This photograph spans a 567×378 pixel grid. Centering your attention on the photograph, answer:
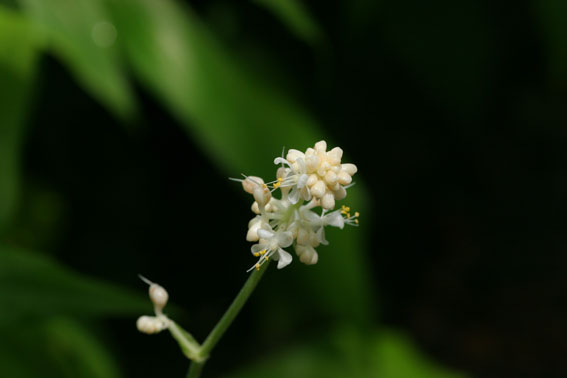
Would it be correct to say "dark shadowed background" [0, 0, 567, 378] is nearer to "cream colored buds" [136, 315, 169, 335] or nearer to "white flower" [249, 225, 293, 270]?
"cream colored buds" [136, 315, 169, 335]

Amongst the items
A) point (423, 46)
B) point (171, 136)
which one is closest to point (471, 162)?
point (423, 46)

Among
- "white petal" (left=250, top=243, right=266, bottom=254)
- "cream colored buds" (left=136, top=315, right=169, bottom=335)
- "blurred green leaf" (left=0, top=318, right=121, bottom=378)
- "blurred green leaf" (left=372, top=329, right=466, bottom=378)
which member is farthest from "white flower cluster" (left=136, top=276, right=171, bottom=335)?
"blurred green leaf" (left=372, top=329, right=466, bottom=378)

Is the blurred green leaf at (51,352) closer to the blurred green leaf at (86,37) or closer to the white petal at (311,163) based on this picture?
the blurred green leaf at (86,37)

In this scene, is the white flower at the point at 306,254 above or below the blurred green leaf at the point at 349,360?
below

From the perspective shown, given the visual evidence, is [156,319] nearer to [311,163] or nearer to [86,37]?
[311,163]

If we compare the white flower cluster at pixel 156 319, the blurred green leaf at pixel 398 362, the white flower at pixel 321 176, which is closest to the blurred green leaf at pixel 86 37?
the white flower cluster at pixel 156 319

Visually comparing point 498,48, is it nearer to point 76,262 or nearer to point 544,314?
point 544,314

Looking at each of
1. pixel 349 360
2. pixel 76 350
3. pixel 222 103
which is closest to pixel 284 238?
pixel 76 350
